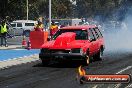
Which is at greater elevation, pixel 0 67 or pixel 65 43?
pixel 65 43

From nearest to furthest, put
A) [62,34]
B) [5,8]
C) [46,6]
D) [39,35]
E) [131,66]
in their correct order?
1. [131,66]
2. [62,34]
3. [39,35]
4. [5,8]
5. [46,6]

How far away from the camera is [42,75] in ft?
43.1

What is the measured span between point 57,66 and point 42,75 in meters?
3.10

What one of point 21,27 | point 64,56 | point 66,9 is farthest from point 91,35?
point 66,9

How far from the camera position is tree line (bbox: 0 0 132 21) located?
1549 inches

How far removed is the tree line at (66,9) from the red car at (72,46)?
18.4 metres

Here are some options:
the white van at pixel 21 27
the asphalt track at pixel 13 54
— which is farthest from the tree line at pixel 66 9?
the asphalt track at pixel 13 54

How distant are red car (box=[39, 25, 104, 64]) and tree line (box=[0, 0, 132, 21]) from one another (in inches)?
724

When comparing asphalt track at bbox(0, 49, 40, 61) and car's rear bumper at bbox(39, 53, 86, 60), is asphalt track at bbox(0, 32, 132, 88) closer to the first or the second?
car's rear bumper at bbox(39, 53, 86, 60)

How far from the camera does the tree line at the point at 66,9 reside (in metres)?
39.3

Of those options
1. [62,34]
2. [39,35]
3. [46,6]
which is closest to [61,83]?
[62,34]

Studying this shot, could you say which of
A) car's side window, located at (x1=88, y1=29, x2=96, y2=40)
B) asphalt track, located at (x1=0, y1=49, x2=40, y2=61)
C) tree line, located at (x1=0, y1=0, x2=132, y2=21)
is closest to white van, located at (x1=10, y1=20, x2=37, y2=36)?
tree line, located at (x1=0, y1=0, x2=132, y2=21)

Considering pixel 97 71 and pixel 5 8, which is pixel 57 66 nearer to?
pixel 97 71

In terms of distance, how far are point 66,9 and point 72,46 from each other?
99688 mm
